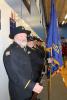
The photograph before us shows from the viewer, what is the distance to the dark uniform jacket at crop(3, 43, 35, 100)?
2.72 meters

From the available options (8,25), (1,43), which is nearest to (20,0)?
(8,25)

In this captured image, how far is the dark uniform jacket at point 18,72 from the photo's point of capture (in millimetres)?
2717

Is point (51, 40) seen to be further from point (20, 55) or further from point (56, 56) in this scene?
point (20, 55)

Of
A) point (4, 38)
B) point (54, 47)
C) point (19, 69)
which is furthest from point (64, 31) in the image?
point (19, 69)

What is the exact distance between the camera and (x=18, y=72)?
2.74 m

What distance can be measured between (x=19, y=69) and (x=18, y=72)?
4 cm

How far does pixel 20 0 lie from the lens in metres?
3.55

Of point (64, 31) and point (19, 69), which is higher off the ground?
point (64, 31)

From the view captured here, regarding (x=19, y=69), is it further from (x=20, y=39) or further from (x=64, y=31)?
(x=64, y=31)

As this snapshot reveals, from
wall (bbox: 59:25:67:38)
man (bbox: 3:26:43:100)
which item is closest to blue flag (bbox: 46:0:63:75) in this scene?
man (bbox: 3:26:43:100)

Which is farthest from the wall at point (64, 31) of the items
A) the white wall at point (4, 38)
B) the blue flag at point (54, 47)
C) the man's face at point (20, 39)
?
the man's face at point (20, 39)

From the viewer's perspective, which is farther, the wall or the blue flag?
the wall

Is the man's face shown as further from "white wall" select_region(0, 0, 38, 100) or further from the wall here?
the wall

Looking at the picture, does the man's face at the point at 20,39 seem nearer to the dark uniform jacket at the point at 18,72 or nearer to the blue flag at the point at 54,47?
the dark uniform jacket at the point at 18,72
